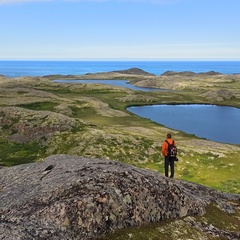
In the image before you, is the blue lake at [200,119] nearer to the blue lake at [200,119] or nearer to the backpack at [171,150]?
the blue lake at [200,119]

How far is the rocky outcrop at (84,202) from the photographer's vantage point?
60.8ft

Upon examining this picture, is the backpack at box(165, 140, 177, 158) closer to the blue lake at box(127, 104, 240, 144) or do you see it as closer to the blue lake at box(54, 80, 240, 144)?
the blue lake at box(54, 80, 240, 144)

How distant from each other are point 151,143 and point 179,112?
8560 cm

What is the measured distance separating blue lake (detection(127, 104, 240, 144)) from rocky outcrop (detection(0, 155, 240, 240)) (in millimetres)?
89494

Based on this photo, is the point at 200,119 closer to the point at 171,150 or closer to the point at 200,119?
the point at 200,119

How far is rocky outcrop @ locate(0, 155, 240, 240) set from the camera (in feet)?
60.8

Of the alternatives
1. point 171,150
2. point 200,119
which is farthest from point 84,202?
point 200,119

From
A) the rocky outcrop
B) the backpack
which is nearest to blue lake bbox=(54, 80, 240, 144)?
the backpack

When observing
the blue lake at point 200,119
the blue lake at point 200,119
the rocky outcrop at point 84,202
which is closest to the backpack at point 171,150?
the rocky outcrop at point 84,202

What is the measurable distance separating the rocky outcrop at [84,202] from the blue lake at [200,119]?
294ft

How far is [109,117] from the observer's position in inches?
4929

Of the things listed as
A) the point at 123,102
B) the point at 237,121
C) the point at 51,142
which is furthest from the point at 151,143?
the point at 123,102

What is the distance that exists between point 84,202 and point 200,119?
427 ft

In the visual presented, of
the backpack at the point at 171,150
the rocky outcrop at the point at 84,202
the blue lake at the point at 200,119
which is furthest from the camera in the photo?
the blue lake at the point at 200,119
